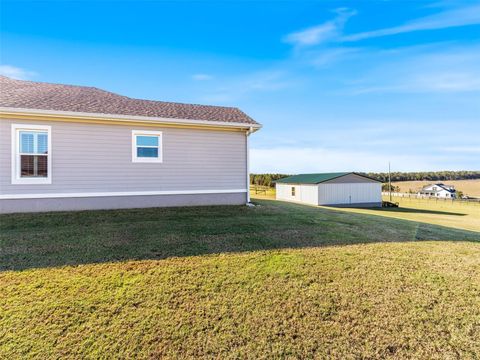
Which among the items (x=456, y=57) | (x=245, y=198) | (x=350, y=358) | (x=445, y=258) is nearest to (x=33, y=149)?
(x=245, y=198)

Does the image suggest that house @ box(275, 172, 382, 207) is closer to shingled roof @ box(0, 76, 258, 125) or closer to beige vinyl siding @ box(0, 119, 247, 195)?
shingled roof @ box(0, 76, 258, 125)

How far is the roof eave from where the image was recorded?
7.45 metres

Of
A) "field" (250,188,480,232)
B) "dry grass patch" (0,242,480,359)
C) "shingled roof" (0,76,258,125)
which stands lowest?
"field" (250,188,480,232)

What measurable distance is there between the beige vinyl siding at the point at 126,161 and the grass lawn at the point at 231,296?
2.60 metres

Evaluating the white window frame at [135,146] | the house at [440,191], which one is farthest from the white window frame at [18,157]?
the house at [440,191]

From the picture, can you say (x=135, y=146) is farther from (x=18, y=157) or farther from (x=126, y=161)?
(x=18, y=157)

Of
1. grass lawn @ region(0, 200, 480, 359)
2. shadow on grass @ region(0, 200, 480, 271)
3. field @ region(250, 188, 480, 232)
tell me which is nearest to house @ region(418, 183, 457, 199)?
field @ region(250, 188, 480, 232)

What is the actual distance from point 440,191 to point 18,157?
235ft

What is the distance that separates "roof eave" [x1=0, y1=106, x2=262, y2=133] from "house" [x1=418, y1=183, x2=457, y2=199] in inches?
2406

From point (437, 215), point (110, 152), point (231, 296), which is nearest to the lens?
point (231, 296)

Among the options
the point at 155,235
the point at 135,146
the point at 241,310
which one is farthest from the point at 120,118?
the point at 241,310

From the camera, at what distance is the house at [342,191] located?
2700cm

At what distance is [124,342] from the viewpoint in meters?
2.78

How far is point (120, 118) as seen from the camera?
839cm
